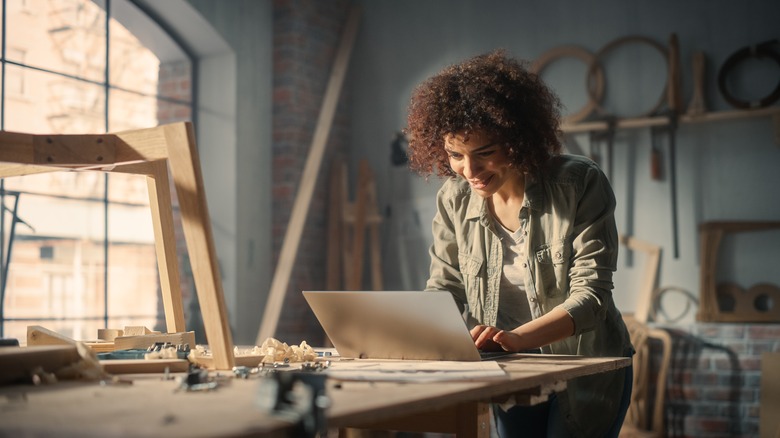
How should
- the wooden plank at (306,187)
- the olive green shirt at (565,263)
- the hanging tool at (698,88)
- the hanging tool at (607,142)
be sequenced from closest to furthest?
the olive green shirt at (565,263), the hanging tool at (698,88), the hanging tool at (607,142), the wooden plank at (306,187)

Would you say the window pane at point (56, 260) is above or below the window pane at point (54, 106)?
below

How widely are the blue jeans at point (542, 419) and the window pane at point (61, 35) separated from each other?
2.95 meters

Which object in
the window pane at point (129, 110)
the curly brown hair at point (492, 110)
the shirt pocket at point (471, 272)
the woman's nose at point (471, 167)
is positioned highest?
the window pane at point (129, 110)

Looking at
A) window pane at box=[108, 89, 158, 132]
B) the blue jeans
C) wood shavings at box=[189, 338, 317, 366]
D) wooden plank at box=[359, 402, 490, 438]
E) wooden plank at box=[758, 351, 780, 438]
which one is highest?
window pane at box=[108, 89, 158, 132]

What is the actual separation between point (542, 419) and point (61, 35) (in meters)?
3.17

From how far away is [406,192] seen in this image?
5.37m

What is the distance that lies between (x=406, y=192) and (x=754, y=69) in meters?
A: 2.03

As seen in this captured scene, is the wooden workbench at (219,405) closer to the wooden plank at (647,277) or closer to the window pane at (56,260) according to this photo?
the window pane at (56,260)

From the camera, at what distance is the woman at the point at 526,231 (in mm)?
2068

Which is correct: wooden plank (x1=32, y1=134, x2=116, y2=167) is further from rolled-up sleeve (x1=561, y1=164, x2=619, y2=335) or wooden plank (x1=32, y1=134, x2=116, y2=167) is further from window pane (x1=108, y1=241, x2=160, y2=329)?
window pane (x1=108, y1=241, x2=160, y2=329)

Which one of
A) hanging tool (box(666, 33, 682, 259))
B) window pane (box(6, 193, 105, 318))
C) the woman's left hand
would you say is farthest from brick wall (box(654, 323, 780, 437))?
window pane (box(6, 193, 105, 318))

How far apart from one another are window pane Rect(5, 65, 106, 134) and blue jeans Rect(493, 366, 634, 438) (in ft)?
8.87

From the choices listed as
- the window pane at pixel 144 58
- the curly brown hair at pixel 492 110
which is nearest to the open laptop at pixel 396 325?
the curly brown hair at pixel 492 110

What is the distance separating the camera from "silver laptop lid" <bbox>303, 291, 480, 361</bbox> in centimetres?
172
